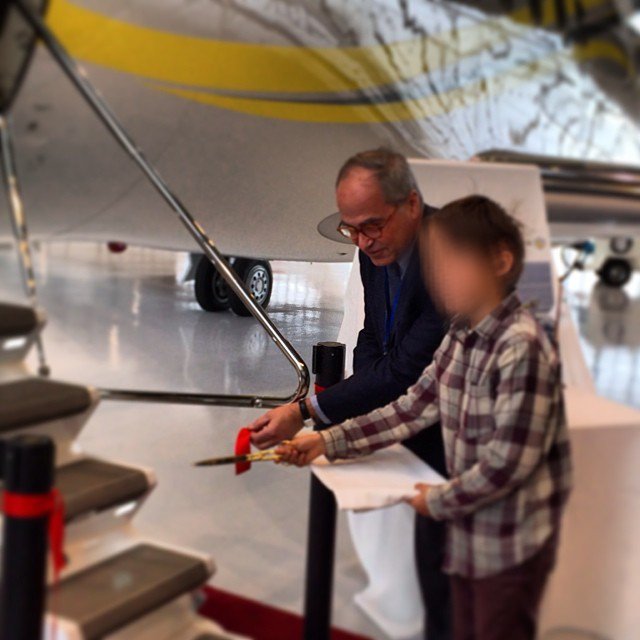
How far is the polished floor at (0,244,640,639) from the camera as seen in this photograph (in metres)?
1.23

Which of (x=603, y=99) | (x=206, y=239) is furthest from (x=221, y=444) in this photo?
(x=603, y=99)

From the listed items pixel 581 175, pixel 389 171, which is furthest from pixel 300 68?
pixel 581 175

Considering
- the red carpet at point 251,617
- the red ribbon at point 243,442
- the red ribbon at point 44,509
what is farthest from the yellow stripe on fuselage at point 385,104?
the red carpet at point 251,617

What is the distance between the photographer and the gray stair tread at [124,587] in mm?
1205

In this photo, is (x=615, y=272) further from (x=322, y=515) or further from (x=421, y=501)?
(x=322, y=515)

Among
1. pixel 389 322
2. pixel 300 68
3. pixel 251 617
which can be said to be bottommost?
pixel 251 617

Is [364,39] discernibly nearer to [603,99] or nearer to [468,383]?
[603,99]

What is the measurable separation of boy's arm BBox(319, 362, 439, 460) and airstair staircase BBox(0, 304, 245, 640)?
256 mm

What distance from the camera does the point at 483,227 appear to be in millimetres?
1092

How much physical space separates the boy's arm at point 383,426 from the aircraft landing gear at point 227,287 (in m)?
0.23

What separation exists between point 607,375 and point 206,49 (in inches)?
30.2

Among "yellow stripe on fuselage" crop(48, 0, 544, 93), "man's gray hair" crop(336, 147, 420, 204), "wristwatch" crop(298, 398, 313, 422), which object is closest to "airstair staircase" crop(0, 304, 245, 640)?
"wristwatch" crop(298, 398, 313, 422)

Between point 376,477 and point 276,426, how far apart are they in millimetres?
172

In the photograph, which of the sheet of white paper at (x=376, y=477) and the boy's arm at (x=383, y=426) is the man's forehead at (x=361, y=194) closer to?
the boy's arm at (x=383, y=426)
